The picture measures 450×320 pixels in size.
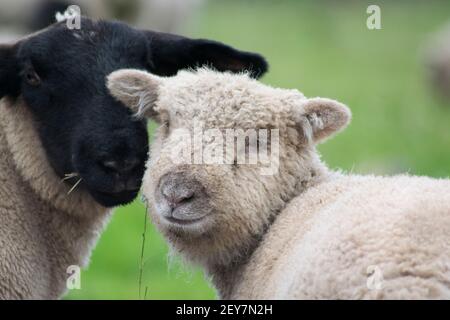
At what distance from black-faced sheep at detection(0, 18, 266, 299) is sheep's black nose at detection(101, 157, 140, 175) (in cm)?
6

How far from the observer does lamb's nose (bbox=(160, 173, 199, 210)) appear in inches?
176

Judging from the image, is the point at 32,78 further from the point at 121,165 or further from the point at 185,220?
the point at 185,220

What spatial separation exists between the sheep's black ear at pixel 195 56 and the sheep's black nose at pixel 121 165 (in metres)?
1.00

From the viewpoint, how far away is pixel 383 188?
14.7ft

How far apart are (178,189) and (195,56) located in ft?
6.02

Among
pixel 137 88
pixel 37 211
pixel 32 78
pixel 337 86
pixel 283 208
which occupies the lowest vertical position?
pixel 337 86

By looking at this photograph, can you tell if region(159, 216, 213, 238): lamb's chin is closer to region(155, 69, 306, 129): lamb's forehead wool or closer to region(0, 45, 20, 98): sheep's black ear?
region(155, 69, 306, 129): lamb's forehead wool

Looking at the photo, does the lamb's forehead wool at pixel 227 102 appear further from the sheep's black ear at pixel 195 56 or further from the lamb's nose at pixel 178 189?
the sheep's black ear at pixel 195 56

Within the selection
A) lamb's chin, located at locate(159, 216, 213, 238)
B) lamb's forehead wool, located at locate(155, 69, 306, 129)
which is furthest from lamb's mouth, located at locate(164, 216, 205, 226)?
lamb's forehead wool, located at locate(155, 69, 306, 129)

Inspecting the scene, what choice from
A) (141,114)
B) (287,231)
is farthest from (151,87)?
(287,231)

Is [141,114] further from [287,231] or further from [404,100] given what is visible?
[404,100]

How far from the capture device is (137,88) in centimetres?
524

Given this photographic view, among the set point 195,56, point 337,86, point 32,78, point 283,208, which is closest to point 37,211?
point 32,78

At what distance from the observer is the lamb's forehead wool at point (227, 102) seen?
475 cm
